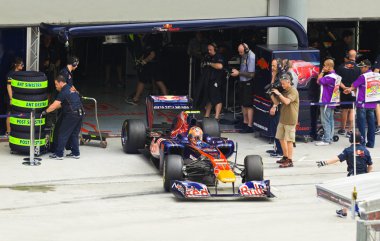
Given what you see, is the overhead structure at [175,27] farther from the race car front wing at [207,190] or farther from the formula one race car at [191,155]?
the race car front wing at [207,190]

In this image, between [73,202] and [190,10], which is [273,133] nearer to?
[190,10]

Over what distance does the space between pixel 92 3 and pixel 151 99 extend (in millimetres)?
2490

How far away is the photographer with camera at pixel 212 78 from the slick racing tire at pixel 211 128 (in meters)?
2.84

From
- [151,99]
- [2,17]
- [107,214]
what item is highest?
[2,17]

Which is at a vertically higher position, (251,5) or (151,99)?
(251,5)

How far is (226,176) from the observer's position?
57.2 feet

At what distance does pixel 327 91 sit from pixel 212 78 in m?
2.77

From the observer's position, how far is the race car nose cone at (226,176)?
17375 mm

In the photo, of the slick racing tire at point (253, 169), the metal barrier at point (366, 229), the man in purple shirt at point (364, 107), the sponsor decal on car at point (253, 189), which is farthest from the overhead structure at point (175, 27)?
the metal barrier at point (366, 229)

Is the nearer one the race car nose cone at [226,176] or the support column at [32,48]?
the race car nose cone at [226,176]

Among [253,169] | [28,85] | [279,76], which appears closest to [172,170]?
[253,169]

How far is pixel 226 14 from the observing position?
2320 centimetres

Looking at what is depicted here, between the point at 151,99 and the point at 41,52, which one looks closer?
the point at 151,99

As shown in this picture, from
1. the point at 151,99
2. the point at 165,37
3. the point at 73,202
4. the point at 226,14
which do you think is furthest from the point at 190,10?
the point at 73,202
